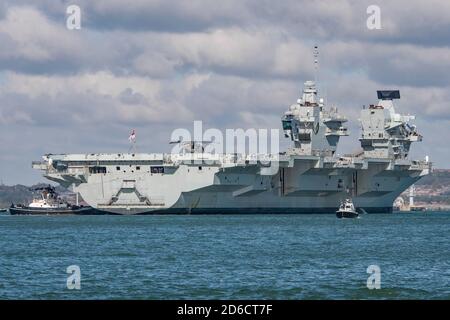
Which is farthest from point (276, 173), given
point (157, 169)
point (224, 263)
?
point (224, 263)

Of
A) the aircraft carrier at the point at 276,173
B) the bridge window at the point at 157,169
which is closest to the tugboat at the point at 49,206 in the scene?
the aircraft carrier at the point at 276,173

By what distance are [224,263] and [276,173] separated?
56.5m

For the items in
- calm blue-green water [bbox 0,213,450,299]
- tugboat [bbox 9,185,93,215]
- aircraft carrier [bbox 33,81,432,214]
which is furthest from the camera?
tugboat [bbox 9,185,93,215]

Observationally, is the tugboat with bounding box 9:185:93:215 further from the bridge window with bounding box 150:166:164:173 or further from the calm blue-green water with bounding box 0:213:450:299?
the calm blue-green water with bounding box 0:213:450:299

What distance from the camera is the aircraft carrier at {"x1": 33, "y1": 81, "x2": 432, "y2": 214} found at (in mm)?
92250

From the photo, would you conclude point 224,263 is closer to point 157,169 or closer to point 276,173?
point 157,169

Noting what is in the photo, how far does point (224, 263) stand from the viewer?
4003 cm

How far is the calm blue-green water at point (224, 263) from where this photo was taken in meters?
30.8

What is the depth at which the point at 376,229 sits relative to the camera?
7000 centimetres

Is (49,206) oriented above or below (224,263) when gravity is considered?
above

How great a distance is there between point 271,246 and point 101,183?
46.3 meters

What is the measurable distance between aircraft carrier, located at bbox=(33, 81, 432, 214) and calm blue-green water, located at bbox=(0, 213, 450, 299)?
26532 millimetres

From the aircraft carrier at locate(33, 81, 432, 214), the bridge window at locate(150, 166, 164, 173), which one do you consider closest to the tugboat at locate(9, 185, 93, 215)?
the aircraft carrier at locate(33, 81, 432, 214)
